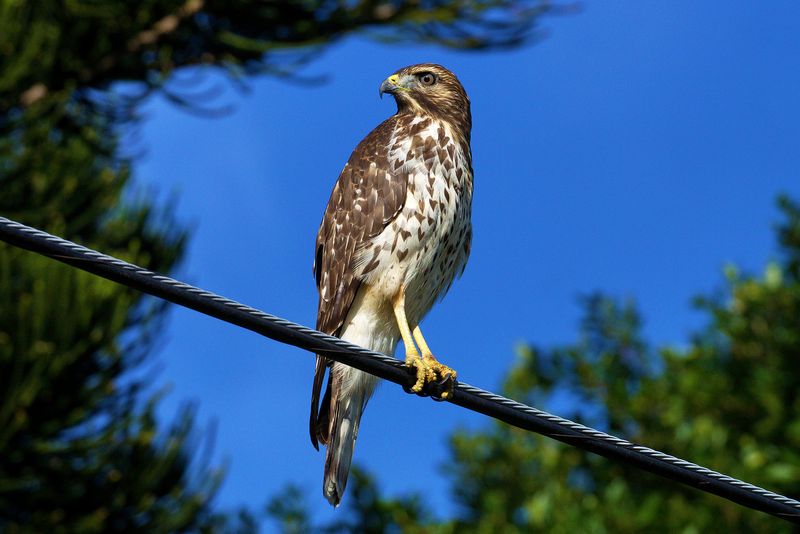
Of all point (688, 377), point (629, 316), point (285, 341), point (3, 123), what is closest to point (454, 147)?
point (285, 341)

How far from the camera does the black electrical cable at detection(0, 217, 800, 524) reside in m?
2.88

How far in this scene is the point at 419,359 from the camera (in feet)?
14.9

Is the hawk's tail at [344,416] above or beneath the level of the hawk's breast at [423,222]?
beneath

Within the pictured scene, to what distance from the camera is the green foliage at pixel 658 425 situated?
11828 millimetres

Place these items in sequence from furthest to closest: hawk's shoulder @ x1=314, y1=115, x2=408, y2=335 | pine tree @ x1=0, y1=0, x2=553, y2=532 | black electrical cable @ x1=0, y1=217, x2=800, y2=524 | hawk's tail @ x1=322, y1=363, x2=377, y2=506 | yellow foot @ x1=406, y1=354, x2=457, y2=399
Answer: pine tree @ x1=0, y1=0, x2=553, y2=532, hawk's tail @ x1=322, y1=363, x2=377, y2=506, hawk's shoulder @ x1=314, y1=115, x2=408, y2=335, yellow foot @ x1=406, y1=354, x2=457, y2=399, black electrical cable @ x1=0, y1=217, x2=800, y2=524

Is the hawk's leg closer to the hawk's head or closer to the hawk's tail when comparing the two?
the hawk's tail

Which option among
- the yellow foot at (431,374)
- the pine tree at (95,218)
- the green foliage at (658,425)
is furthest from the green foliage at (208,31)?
the yellow foot at (431,374)

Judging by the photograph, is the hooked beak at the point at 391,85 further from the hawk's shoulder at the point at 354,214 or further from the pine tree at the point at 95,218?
the pine tree at the point at 95,218

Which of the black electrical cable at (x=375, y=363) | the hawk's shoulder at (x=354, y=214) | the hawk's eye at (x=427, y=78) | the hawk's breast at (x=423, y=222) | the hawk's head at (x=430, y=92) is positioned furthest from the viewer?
the hawk's eye at (x=427, y=78)

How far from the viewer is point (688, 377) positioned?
1386 centimetres

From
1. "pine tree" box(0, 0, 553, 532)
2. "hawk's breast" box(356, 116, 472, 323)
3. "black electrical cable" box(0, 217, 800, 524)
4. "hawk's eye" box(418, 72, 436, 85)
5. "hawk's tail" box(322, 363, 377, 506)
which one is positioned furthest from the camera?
"pine tree" box(0, 0, 553, 532)

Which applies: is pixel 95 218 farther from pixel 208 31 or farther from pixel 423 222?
pixel 423 222

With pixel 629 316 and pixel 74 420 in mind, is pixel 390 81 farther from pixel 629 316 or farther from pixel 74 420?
pixel 629 316

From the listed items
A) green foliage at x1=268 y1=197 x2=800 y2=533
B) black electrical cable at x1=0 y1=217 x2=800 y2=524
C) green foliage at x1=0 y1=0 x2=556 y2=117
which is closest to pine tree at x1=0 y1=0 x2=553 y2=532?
green foliage at x1=0 y1=0 x2=556 y2=117
